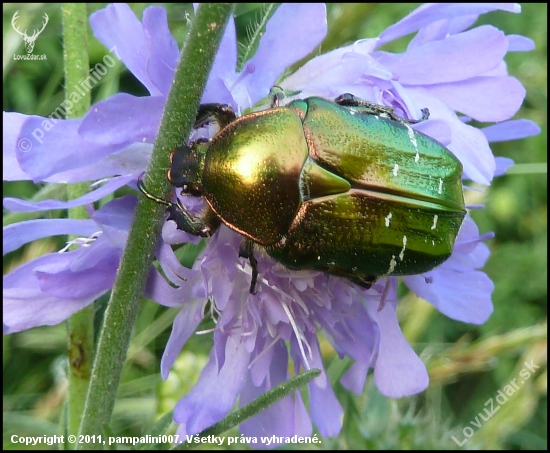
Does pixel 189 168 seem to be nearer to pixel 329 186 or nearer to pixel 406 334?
pixel 329 186

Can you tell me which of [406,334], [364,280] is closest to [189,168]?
[364,280]

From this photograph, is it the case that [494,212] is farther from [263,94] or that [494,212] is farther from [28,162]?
[28,162]

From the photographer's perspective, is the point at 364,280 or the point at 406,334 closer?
the point at 364,280

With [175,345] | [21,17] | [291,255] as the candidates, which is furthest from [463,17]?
[21,17]

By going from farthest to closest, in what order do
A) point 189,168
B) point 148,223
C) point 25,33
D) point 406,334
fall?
point 406,334 → point 25,33 → point 189,168 → point 148,223

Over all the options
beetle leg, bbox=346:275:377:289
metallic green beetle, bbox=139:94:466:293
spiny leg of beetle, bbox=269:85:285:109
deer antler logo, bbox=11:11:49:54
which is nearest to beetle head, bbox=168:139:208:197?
metallic green beetle, bbox=139:94:466:293

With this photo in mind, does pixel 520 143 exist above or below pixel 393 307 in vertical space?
below

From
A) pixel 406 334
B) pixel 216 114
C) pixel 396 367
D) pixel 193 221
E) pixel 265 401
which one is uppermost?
pixel 216 114

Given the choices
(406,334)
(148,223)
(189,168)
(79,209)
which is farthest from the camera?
(406,334)
